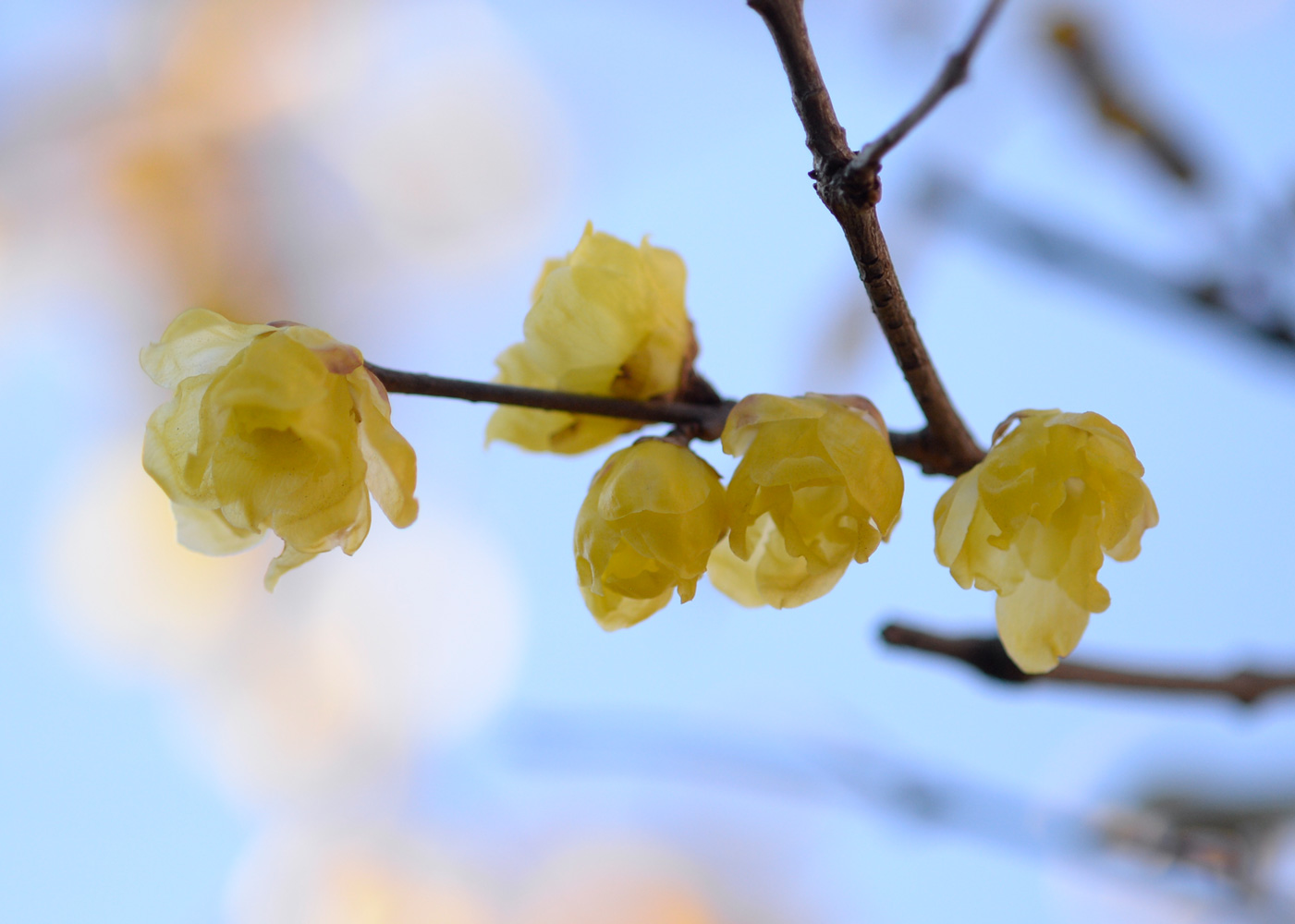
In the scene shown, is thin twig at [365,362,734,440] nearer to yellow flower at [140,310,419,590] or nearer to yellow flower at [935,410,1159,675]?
yellow flower at [140,310,419,590]

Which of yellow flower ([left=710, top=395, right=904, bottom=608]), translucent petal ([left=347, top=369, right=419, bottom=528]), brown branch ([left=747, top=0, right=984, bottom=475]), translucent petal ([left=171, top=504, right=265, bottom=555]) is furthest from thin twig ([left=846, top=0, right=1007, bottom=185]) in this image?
translucent petal ([left=171, top=504, right=265, bottom=555])

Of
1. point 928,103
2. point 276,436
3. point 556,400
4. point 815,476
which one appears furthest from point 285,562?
point 928,103

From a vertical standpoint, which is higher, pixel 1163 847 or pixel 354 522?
pixel 1163 847

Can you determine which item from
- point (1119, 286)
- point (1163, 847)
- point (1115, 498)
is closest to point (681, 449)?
point (1115, 498)

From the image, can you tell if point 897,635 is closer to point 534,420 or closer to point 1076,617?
point 1076,617

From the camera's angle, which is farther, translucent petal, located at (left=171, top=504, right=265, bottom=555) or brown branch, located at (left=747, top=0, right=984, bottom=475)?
translucent petal, located at (left=171, top=504, right=265, bottom=555)

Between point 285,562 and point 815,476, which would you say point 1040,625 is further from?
point 285,562

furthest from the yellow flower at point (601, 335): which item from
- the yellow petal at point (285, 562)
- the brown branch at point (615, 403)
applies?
Answer: the yellow petal at point (285, 562)
